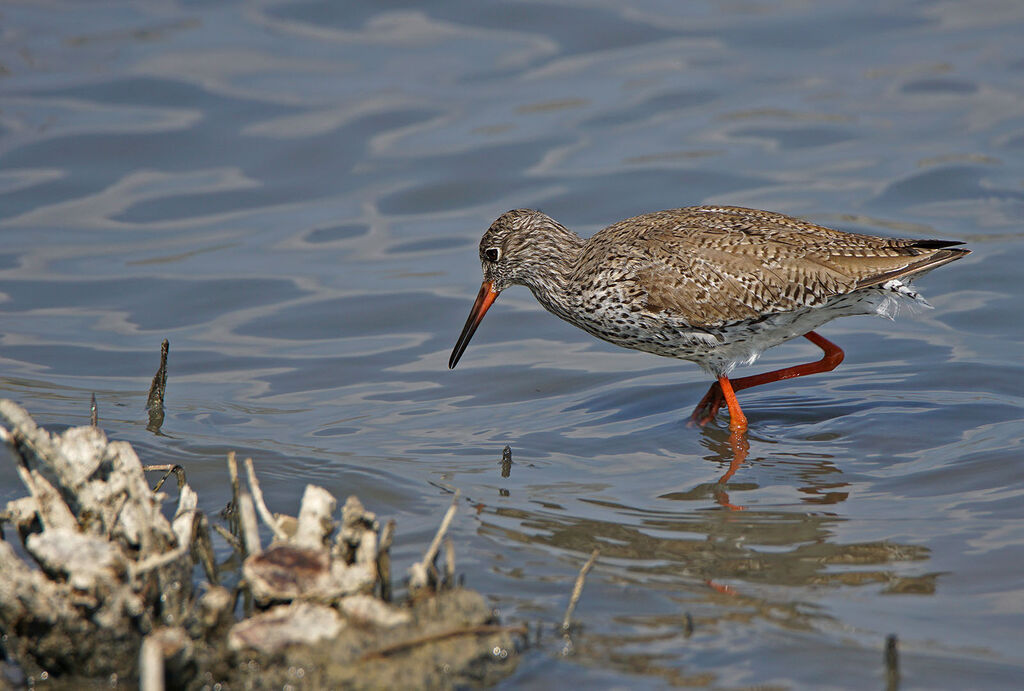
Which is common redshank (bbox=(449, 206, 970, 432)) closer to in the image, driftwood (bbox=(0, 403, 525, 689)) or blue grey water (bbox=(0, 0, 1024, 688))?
blue grey water (bbox=(0, 0, 1024, 688))

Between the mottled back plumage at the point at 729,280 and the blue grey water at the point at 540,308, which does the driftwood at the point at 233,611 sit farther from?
the mottled back plumage at the point at 729,280

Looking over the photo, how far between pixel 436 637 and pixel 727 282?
4142mm

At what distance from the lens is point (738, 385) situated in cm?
847

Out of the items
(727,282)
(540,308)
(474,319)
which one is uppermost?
(727,282)

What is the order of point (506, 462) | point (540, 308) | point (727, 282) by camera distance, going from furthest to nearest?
1. point (540, 308)
2. point (727, 282)
3. point (506, 462)

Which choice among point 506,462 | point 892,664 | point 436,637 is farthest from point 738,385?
point 436,637

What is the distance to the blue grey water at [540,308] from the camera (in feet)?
18.3

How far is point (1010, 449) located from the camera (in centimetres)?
710

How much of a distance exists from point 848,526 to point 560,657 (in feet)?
7.37

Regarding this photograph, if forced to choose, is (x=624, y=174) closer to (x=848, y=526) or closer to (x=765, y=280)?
(x=765, y=280)

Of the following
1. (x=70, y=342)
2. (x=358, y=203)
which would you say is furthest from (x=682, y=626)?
(x=358, y=203)

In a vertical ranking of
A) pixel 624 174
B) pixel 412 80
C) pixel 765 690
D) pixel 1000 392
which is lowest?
pixel 765 690

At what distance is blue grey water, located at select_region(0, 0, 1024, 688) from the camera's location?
18.3 feet

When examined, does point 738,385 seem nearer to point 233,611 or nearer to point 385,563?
point 385,563
